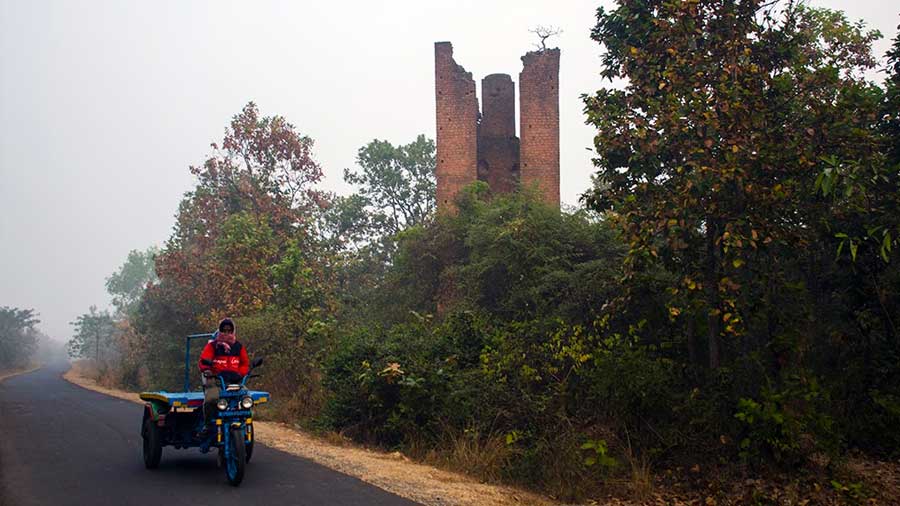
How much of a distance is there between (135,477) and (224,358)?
162cm

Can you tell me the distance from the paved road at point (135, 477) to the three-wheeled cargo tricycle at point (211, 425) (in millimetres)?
255

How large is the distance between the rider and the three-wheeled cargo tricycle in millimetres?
82

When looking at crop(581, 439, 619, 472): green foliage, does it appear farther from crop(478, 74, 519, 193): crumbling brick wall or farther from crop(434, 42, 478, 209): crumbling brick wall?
crop(478, 74, 519, 193): crumbling brick wall

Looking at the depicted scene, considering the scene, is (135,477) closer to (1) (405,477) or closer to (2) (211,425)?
(2) (211,425)

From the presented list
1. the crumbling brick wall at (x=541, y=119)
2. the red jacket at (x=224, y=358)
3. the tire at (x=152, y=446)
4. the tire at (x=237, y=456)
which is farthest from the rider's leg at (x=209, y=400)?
the crumbling brick wall at (x=541, y=119)

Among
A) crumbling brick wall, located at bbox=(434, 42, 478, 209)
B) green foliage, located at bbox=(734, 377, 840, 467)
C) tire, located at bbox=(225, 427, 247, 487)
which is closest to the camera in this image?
tire, located at bbox=(225, 427, 247, 487)

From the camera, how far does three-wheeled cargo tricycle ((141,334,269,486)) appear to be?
25.2 ft

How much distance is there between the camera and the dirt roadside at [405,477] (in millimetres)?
8117

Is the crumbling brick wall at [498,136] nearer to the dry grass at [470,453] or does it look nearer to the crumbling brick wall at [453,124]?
the crumbling brick wall at [453,124]

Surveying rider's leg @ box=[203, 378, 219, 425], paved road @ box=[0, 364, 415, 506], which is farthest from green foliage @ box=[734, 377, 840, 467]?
rider's leg @ box=[203, 378, 219, 425]

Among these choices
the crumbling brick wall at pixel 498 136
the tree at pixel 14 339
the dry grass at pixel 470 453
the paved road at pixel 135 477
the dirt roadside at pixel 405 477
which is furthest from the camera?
the tree at pixel 14 339

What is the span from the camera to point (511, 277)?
16.2 m

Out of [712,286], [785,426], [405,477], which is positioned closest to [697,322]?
[712,286]

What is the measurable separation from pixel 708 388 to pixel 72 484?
26.8 feet
